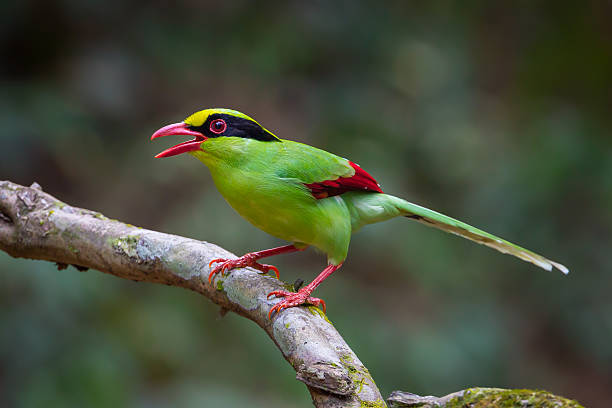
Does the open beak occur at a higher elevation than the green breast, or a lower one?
higher

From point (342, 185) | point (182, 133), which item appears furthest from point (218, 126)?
point (342, 185)

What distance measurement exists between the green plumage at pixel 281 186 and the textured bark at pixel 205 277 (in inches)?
10.3

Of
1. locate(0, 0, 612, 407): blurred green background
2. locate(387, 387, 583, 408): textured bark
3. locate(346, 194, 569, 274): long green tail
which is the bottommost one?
locate(387, 387, 583, 408): textured bark

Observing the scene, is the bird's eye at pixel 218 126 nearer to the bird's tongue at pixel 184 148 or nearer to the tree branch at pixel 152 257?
the bird's tongue at pixel 184 148

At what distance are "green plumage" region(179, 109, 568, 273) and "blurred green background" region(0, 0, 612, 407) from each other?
247 cm

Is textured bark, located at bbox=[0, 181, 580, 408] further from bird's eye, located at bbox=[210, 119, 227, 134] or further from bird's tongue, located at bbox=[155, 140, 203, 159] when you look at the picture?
bird's eye, located at bbox=[210, 119, 227, 134]

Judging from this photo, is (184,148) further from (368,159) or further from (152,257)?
(368,159)

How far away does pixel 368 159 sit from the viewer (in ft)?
18.8

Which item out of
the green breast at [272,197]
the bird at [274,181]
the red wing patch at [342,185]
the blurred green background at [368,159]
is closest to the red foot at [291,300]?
the bird at [274,181]

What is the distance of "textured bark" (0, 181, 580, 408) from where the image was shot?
1.99 metres

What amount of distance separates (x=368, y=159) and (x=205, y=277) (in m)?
3.27

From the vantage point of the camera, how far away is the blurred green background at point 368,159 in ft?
17.2

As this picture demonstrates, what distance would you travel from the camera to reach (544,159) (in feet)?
20.1

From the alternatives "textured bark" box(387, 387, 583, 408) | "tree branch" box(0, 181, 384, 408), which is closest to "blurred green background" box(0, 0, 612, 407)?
"tree branch" box(0, 181, 384, 408)
